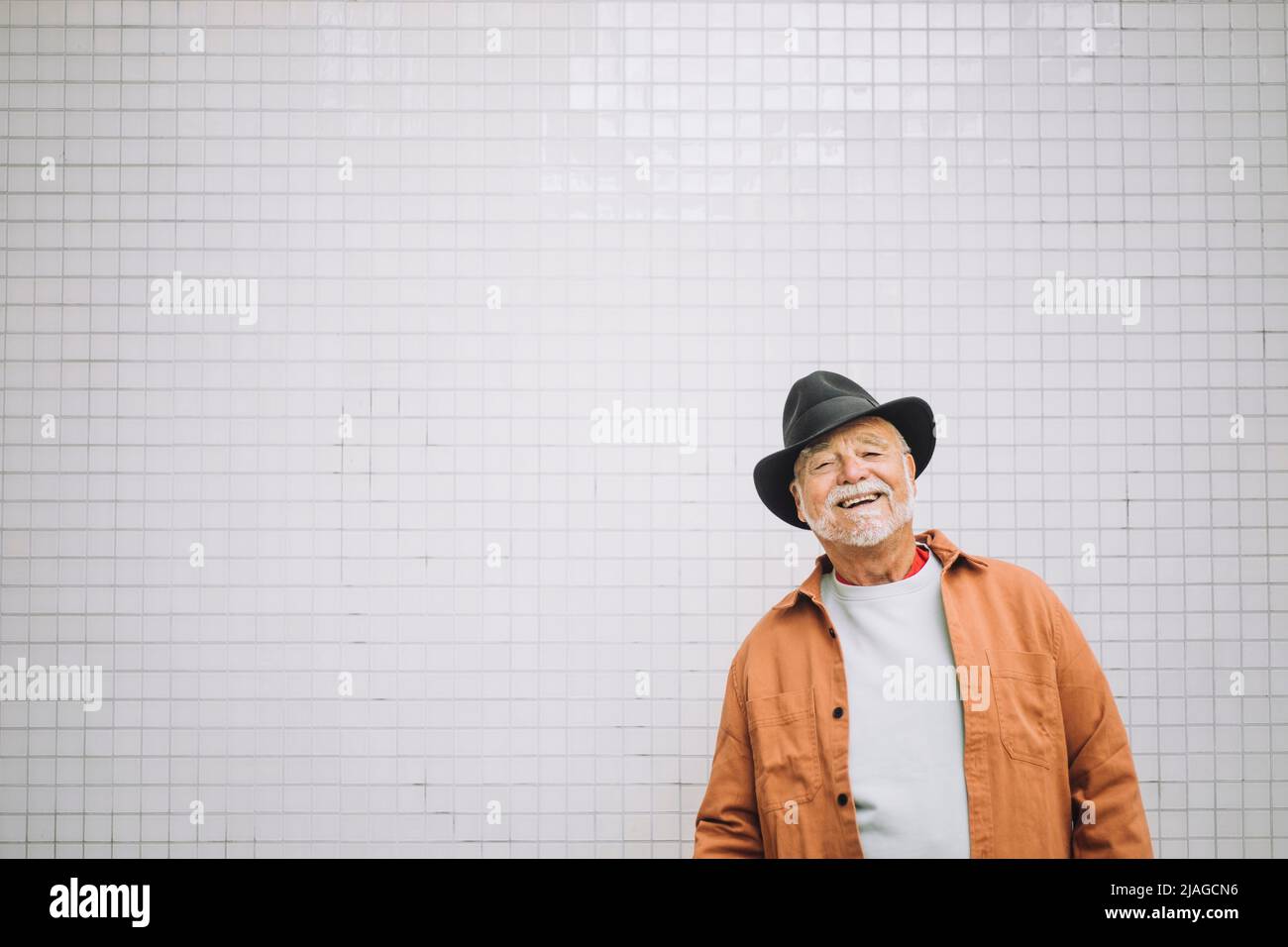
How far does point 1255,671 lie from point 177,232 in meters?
3.15

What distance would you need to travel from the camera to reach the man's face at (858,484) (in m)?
1.74

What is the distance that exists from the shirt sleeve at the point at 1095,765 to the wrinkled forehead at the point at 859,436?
522 mm

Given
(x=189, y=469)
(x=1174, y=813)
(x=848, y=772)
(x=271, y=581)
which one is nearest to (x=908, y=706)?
(x=848, y=772)

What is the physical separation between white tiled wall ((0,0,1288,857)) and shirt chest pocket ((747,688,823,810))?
426 mm

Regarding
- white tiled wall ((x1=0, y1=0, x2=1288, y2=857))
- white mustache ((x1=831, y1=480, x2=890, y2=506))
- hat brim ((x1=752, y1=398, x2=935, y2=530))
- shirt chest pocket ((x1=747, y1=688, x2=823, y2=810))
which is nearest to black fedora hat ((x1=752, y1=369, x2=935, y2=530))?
hat brim ((x1=752, y1=398, x2=935, y2=530))

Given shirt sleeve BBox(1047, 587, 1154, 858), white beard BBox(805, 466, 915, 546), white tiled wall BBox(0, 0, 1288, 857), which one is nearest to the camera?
shirt sleeve BBox(1047, 587, 1154, 858)

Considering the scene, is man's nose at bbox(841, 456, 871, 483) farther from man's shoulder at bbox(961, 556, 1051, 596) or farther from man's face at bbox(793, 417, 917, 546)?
man's shoulder at bbox(961, 556, 1051, 596)

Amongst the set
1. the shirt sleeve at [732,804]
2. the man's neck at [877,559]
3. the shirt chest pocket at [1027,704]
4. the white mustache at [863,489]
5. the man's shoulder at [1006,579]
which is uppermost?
the white mustache at [863,489]

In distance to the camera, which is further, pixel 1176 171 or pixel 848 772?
pixel 1176 171

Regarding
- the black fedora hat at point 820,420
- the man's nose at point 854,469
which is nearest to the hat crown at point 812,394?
the black fedora hat at point 820,420

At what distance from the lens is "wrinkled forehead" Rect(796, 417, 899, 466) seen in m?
1.79

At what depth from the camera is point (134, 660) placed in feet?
7.28

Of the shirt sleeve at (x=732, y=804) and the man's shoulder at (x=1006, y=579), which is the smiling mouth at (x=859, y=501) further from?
the shirt sleeve at (x=732, y=804)

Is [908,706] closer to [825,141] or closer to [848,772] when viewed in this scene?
[848,772]
